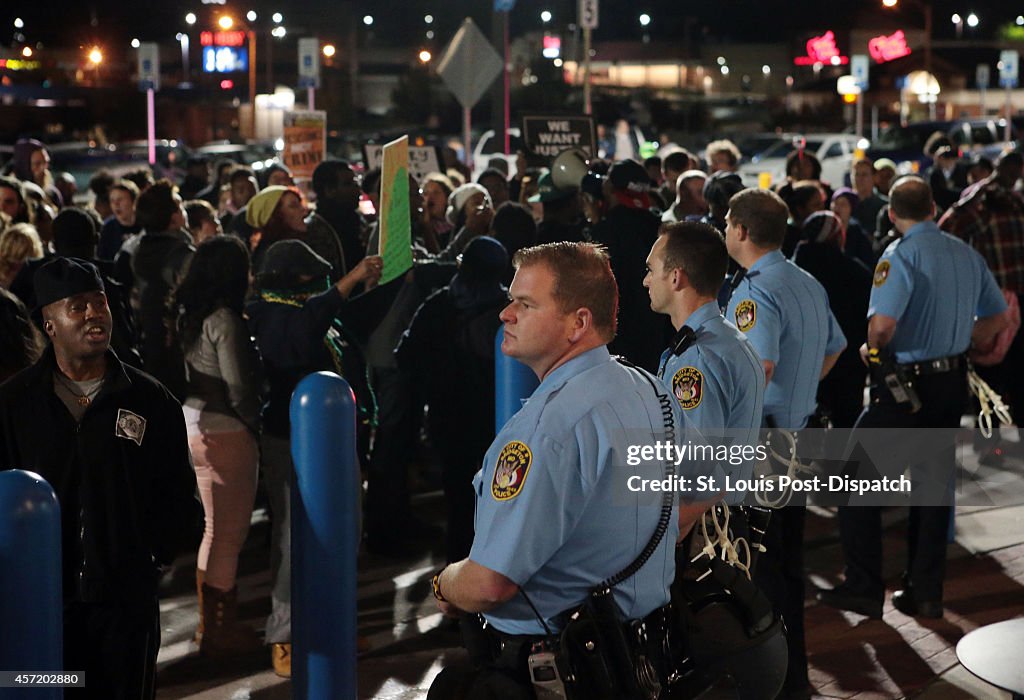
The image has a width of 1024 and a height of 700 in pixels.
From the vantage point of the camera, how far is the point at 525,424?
3.23 metres

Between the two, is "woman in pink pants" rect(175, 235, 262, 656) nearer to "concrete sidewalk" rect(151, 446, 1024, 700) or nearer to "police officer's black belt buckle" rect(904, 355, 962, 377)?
"concrete sidewalk" rect(151, 446, 1024, 700)

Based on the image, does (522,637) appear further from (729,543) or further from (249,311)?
(249,311)

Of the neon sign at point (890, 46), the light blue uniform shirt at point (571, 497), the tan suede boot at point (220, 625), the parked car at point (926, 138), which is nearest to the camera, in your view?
the light blue uniform shirt at point (571, 497)

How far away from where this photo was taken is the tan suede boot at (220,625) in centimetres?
641

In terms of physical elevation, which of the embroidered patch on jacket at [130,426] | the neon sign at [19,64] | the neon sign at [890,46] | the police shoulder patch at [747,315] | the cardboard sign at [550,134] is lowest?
the embroidered patch on jacket at [130,426]

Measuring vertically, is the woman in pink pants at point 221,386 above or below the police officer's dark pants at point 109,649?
above

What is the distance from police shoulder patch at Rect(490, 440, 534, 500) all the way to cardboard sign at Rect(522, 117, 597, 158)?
920 centimetres

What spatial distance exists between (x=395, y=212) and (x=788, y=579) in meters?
2.58

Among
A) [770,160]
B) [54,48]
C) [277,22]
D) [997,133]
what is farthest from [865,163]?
[277,22]

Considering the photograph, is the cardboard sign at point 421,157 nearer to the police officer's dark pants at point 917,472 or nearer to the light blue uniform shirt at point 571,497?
the police officer's dark pants at point 917,472

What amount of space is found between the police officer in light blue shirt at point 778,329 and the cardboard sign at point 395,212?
1686mm

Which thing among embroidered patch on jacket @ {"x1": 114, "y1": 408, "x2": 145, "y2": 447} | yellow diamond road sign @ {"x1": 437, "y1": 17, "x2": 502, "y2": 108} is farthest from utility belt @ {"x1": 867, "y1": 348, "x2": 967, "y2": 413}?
yellow diamond road sign @ {"x1": 437, "y1": 17, "x2": 502, "y2": 108}

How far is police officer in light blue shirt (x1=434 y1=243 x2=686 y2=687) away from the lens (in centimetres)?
316

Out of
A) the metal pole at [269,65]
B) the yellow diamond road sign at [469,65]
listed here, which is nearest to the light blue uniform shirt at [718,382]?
the yellow diamond road sign at [469,65]
